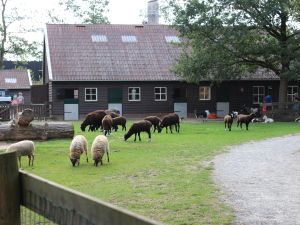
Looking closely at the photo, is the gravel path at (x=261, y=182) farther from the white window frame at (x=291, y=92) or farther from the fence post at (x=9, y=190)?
the white window frame at (x=291, y=92)

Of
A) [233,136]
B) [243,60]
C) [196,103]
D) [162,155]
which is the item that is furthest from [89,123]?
[196,103]

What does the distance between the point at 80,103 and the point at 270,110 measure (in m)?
14.5

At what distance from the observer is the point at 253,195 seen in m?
10.3

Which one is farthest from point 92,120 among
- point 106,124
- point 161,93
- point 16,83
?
point 16,83

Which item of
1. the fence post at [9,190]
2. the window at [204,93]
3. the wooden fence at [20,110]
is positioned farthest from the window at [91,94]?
the fence post at [9,190]

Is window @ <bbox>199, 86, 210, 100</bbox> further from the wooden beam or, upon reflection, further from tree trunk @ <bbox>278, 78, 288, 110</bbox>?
the wooden beam

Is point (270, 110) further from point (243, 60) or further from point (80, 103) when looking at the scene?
point (80, 103)

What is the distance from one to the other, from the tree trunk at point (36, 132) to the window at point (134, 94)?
71.4 feet

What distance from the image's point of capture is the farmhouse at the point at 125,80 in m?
42.3

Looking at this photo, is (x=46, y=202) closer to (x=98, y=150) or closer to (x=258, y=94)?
(x=98, y=150)

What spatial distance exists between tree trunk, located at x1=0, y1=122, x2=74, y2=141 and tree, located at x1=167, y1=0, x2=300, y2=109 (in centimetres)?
1715

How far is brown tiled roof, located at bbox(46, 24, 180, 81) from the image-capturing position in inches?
1687

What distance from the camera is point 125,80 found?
42.8m

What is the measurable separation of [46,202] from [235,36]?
33.8 meters
